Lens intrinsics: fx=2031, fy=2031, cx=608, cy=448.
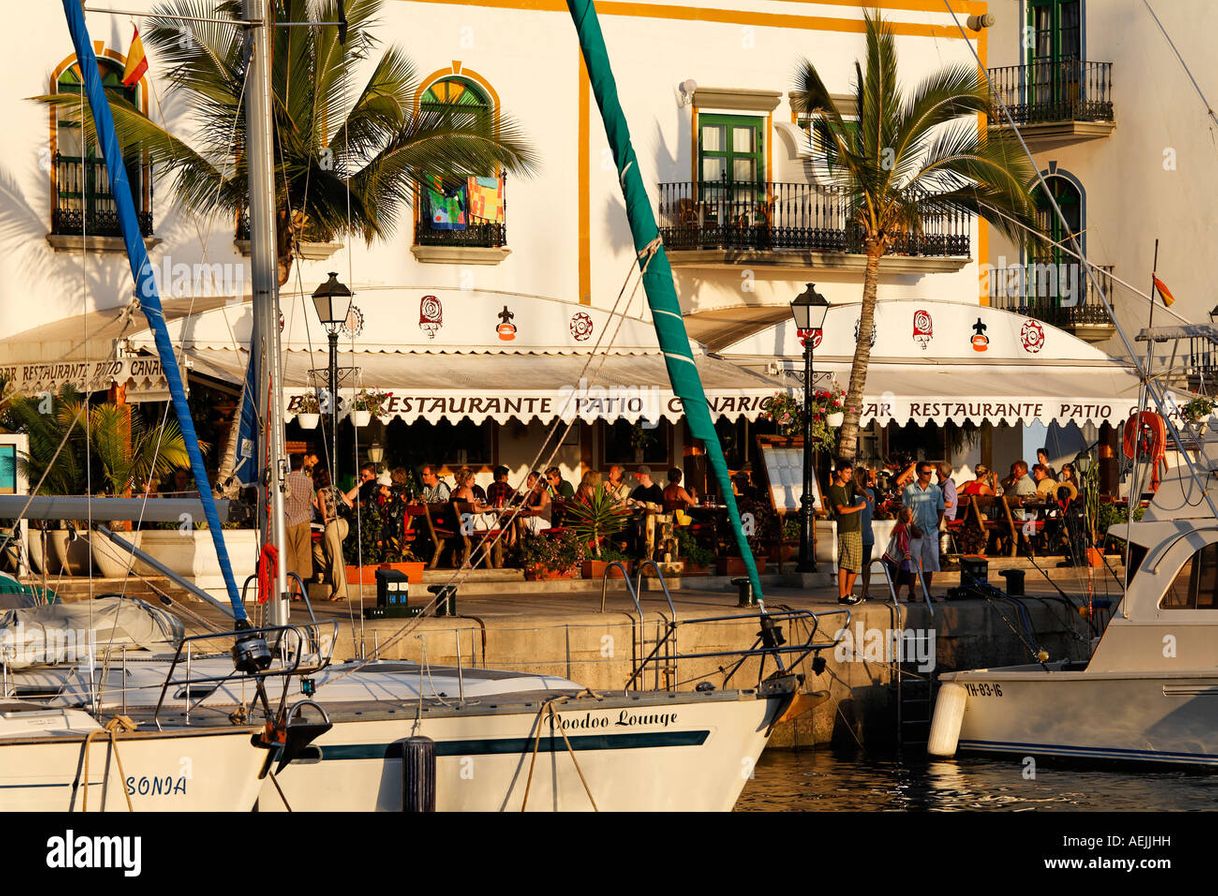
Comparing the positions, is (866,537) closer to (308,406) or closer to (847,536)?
(847,536)

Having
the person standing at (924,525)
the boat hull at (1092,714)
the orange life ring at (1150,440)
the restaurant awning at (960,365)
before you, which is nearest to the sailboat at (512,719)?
the boat hull at (1092,714)

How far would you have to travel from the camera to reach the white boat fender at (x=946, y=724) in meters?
19.1

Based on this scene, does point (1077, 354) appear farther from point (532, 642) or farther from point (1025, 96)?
point (532, 642)

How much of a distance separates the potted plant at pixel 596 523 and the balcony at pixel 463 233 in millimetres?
6087

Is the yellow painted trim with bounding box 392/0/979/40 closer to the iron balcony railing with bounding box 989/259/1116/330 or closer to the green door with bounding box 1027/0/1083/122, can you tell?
the green door with bounding box 1027/0/1083/122

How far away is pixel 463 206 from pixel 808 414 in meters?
7.03

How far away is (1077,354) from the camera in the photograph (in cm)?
2983

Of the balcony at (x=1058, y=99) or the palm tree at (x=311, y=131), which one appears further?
the balcony at (x=1058, y=99)

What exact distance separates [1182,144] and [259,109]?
76.0ft

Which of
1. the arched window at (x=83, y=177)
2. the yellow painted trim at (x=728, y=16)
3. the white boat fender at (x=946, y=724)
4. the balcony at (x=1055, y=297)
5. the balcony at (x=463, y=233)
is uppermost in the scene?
the yellow painted trim at (x=728, y=16)

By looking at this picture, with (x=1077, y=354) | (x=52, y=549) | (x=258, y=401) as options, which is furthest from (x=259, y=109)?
(x=1077, y=354)

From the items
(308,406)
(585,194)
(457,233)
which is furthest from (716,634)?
(585,194)

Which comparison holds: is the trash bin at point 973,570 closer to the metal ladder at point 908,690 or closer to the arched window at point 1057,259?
the metal ladder at point 908,690

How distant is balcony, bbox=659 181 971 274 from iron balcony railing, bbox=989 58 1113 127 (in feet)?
17.4
